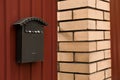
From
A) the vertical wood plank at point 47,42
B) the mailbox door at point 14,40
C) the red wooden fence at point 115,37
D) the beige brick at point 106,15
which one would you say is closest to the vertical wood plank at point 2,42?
the mailbox door at point 14,40

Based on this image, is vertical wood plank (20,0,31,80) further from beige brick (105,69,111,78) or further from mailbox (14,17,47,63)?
beige brick (105,69,111,78)

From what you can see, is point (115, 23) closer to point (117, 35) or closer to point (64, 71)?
point (117, 35)

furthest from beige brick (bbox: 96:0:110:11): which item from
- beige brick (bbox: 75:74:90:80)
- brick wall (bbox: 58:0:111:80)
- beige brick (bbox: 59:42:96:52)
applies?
beige brick (bbox: 75:74:90:80)

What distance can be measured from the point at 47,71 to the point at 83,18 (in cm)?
50

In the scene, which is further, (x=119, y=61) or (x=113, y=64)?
(x=119, y=61)

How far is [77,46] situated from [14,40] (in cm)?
57

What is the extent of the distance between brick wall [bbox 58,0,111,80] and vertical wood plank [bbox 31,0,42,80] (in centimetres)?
28

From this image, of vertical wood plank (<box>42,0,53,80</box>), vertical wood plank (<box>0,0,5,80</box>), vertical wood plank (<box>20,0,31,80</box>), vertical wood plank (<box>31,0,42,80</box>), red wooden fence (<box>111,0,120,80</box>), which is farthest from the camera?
red wooden fence (<box>111,0,120,80</box>)

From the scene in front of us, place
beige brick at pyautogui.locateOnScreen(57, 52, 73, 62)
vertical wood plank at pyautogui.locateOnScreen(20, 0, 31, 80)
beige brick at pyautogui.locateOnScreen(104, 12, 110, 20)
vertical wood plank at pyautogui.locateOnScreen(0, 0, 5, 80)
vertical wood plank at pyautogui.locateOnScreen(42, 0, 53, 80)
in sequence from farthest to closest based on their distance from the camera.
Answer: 1. beige brick at pyautogui.locateOnScreen(104, 12, 110, 20)
2. beige brick at pyautogui.locateOnScreen(57, 52, 73, 62)
3. vertical wood plank at pyautogui.locateOnScreen(42, 0, 53, 80)
4. vertical wood plank at pyautogui.locateOnScreen(20, 0, 31, 80)
5. vertical wood plank at pyautogui.locateOnScreen(0, 0, 5, 80)

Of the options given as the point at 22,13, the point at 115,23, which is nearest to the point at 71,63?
the point at 22,13

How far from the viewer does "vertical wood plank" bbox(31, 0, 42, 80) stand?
1.80m

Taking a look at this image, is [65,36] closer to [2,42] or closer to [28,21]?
[28,21]

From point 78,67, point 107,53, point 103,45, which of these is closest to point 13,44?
point 78,67

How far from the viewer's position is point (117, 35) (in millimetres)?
2693
